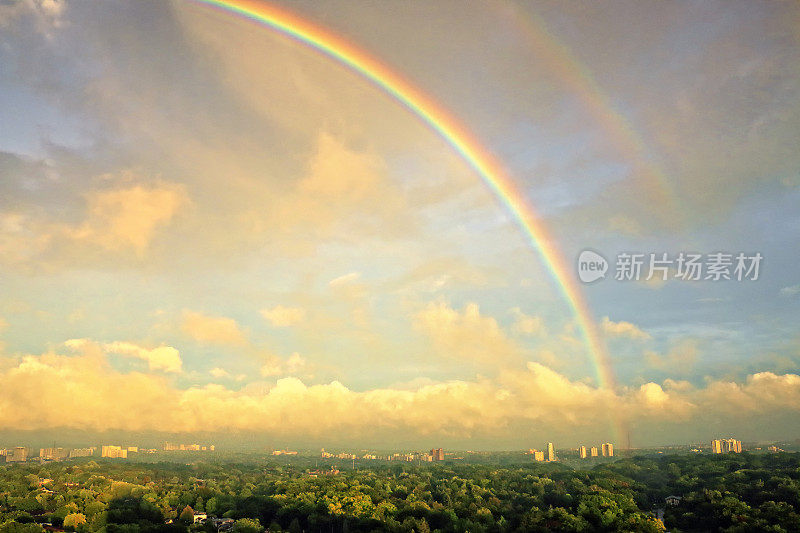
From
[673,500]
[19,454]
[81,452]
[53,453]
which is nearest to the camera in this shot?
[673,500]

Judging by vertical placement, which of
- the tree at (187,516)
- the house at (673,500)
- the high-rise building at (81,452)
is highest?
the house at (673,500)

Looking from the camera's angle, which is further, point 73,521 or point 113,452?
point 113,452

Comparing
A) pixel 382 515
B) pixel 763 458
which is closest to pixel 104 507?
pixel 382 515

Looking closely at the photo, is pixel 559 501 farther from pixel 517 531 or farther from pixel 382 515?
pixel 382 515

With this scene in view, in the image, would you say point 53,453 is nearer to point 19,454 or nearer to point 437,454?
point 19,454

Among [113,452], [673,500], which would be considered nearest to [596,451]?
[673,500]

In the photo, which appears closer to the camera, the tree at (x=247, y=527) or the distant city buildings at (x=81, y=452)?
the tree at (x=247, y=527)

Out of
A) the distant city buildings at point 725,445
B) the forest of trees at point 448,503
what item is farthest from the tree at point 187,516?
the distant city buildings at point 725,445

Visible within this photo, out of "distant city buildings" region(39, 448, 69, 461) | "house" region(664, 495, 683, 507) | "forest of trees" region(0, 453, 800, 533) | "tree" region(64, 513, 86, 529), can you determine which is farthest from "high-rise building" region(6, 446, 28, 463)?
"house" region(664, 495, 683, 507)

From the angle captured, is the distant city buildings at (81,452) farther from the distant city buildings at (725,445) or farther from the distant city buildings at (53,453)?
the distant city buildings at (725,445)
